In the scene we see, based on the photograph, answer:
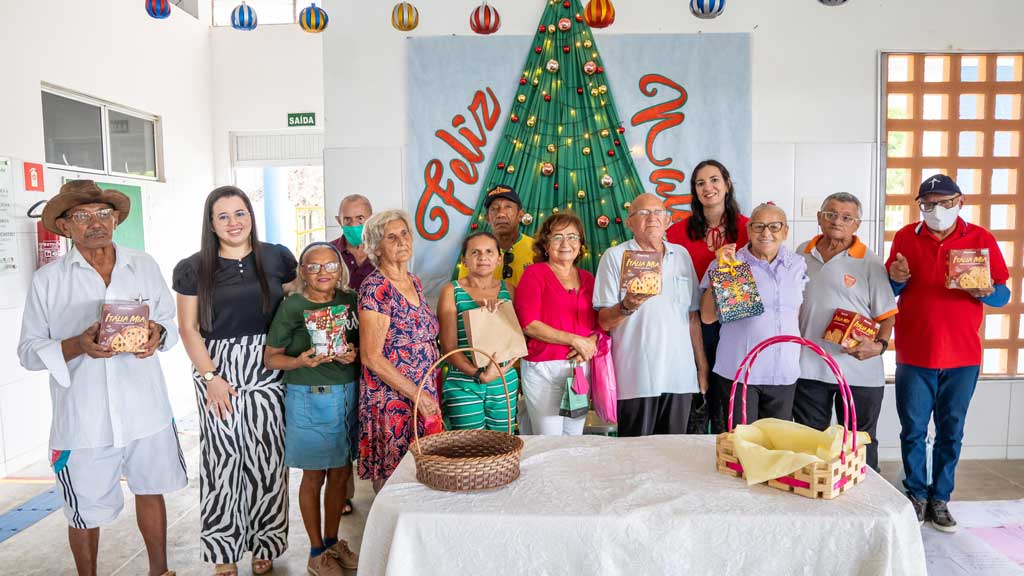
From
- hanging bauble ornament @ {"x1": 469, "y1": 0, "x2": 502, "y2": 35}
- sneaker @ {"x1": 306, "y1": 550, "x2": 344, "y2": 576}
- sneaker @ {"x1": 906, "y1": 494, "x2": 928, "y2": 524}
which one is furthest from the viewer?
hanging bauble ornament @ {"x1": 469, "y1": 0, "x2": 502, "y2": 35}

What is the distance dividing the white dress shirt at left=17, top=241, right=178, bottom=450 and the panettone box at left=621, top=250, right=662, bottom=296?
1804 millimetres

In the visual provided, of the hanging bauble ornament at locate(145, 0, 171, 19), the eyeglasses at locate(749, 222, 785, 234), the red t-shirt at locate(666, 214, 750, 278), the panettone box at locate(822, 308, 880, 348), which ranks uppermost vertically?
the hanging bauble ornament at locate(145, 0, 171, 19)

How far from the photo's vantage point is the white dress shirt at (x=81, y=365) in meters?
2.27

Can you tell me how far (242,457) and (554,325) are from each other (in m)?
1.34

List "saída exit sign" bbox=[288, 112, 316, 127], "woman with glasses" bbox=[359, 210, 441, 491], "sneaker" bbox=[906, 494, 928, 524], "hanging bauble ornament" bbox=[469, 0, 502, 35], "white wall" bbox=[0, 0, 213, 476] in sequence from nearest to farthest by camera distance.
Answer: "woman with glasses" bbox=[359, 210, 441, 491] → "sneaker" bbox=[906, 494, 928, 524] → "hanging bauble ornament" bbox=[469, 0, 502, 35] → "white wall" bbox=[0, 0, 213, 476] → "saída exit sign" bbox=[288, 112, 316, 127]

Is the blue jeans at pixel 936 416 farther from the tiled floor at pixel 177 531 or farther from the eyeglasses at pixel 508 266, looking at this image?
the eyeglasses at pixel 508 266

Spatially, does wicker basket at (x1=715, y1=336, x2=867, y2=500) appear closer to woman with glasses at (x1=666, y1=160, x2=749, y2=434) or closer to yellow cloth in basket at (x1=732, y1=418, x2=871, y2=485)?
yellow cloth in basket at (x1=732, y1=418, x2=871, y2=485)

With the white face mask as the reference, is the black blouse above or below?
below

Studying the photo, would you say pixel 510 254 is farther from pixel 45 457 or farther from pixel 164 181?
pixel 164 181

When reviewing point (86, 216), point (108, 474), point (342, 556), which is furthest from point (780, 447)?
point (86, 216)

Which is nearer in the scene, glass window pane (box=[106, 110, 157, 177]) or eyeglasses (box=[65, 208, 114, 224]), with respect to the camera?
eyeglasses (box=[65, 208, 114, 224])

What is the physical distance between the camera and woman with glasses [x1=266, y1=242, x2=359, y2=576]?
2.48 meters

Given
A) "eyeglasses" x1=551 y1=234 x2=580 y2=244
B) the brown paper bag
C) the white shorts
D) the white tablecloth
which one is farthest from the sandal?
"eyeglasses" x1=551 y1=234 x2=580 y2=244

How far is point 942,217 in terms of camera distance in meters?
2.91
